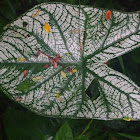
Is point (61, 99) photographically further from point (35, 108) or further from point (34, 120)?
point (34, 120)

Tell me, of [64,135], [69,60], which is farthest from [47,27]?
[64,135]

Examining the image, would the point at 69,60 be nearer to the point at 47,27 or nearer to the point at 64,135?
the point at 47,27

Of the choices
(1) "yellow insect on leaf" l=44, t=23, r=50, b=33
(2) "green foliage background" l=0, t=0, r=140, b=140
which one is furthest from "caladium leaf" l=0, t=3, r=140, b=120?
(2) "green foliage background" l=0, t=0, r=140, b=140

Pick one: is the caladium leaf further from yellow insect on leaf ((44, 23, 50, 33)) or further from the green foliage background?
the green foliage background

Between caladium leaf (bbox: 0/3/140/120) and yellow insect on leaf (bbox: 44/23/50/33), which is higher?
yellow insect on leaf (bbox: 44/23/50/33)

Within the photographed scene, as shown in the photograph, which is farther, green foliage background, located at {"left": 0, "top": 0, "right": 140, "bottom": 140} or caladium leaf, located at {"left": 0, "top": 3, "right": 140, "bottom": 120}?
green foliage background, located at {"left": 0, "top": 0, "right": 140, "bottom": 140}

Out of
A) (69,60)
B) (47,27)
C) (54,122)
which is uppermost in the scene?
(47,27)
